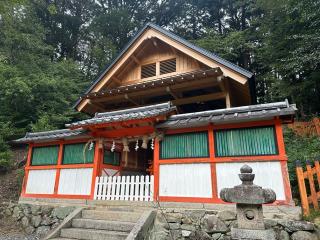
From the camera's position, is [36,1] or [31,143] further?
[36,1]

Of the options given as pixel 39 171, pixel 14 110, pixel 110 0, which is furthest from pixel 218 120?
pixel 110 0

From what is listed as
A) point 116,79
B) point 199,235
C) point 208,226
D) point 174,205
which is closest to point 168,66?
point 116,79

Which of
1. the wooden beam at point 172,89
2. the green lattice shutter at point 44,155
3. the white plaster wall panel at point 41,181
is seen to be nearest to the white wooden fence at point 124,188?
the white plaster wall panel at point 41,181

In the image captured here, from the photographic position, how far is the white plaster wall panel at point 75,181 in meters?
8.70

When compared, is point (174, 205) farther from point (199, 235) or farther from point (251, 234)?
point (251, 234)

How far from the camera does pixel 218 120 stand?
6.85 meters

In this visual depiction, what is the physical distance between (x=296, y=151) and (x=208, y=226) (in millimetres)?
6303

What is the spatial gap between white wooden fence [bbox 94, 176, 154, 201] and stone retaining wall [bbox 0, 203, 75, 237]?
1196mm

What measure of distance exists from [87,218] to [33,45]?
48.5ft

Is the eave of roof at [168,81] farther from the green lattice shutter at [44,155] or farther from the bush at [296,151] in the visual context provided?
the bush at [296,151]

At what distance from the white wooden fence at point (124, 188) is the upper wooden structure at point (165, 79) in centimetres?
400

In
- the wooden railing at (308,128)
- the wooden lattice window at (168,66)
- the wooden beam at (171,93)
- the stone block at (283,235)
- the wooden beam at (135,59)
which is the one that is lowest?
the stone block at (283,235)

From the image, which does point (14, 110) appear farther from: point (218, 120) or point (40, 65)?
point (218, 120)

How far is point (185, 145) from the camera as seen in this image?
7.50 meters
